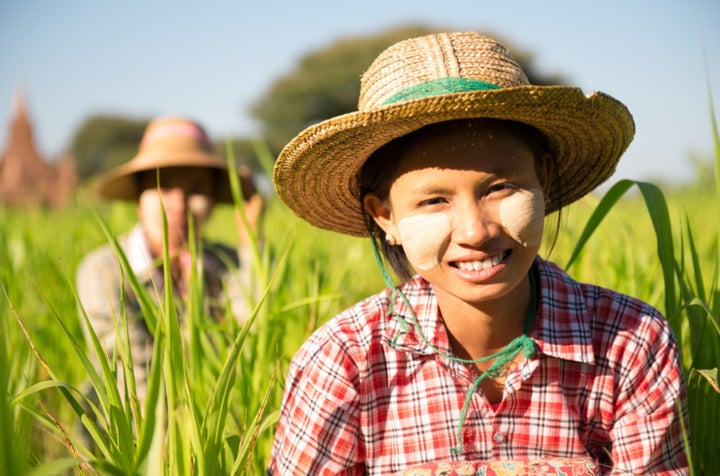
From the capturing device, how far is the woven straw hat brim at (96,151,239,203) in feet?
9.14

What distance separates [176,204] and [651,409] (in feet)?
6.06

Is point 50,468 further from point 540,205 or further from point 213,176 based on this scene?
point 213,176

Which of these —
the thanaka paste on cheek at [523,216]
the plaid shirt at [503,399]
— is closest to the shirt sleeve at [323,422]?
the plaid shirt at [503,399]

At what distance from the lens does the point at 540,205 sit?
1.26 metres

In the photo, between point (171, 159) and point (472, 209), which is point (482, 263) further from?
point (171, 159)

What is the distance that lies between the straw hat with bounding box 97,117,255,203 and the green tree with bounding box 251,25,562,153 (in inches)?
1281

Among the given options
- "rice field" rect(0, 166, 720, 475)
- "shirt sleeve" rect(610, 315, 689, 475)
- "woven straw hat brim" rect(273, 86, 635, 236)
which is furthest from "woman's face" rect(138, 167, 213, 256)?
"shirt sleeve" rect(610, 315, 689, 475)

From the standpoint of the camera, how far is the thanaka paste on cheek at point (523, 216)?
1.21 metres

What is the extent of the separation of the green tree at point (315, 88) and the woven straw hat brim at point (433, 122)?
113 feet

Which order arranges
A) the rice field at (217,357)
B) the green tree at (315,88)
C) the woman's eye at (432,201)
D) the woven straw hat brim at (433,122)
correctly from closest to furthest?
the rice field at (217,357)
the woven straw hat brim at (433,122)
the woman's eye at (432,201)
the green tree at (315,88)

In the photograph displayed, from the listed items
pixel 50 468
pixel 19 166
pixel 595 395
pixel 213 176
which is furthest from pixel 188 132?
pixel 19 166

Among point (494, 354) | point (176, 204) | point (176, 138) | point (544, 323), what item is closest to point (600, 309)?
point (544, 323)

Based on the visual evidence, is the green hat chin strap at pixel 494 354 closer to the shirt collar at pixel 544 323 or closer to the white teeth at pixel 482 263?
the shirt collar at pixel 544 323

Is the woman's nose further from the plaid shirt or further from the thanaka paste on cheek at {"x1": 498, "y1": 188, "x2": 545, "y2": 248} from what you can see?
the plaid shirt
